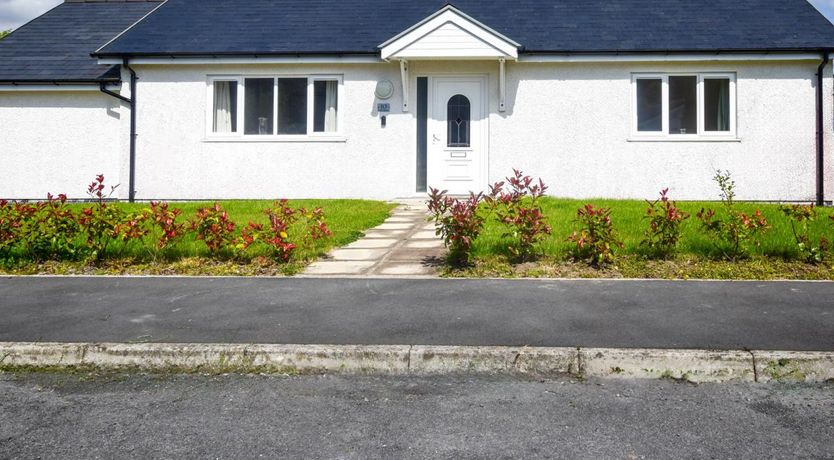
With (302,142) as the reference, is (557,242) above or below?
below

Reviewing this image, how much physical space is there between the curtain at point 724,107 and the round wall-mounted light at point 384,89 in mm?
6840

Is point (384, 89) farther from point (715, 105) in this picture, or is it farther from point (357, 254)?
point (715, 105)

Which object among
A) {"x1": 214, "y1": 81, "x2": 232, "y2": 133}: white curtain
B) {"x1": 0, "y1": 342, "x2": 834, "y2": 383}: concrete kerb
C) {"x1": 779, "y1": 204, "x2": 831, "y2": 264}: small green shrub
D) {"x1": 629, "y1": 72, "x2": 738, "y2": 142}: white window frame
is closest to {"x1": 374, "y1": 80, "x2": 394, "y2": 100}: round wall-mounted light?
{"x1": 214, "y1": 81, "x2": 232, "y2": 133}: white curtain

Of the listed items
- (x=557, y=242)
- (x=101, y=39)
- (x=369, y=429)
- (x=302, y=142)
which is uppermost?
(x=101, y=39)

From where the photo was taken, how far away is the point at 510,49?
1302 cm

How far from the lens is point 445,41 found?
13.2m

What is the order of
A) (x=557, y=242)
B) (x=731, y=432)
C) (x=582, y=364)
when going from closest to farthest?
(x=731, y=432) < (x=582, y=364) < (x=557, y=242)

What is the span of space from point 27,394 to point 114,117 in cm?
1277

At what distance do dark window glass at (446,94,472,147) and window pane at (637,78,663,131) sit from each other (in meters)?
3.58

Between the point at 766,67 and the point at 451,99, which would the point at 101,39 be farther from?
the point at 766,67

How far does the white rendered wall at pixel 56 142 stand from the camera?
15.3 m

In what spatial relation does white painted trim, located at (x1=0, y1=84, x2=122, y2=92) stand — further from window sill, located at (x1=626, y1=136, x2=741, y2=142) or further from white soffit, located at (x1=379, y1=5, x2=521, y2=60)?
window sill, located at (x1=626, y1=136, x2=741, y2=142)

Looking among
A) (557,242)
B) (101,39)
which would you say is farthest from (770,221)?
(101,39)

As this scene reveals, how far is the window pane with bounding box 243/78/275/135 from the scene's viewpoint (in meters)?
14.4
